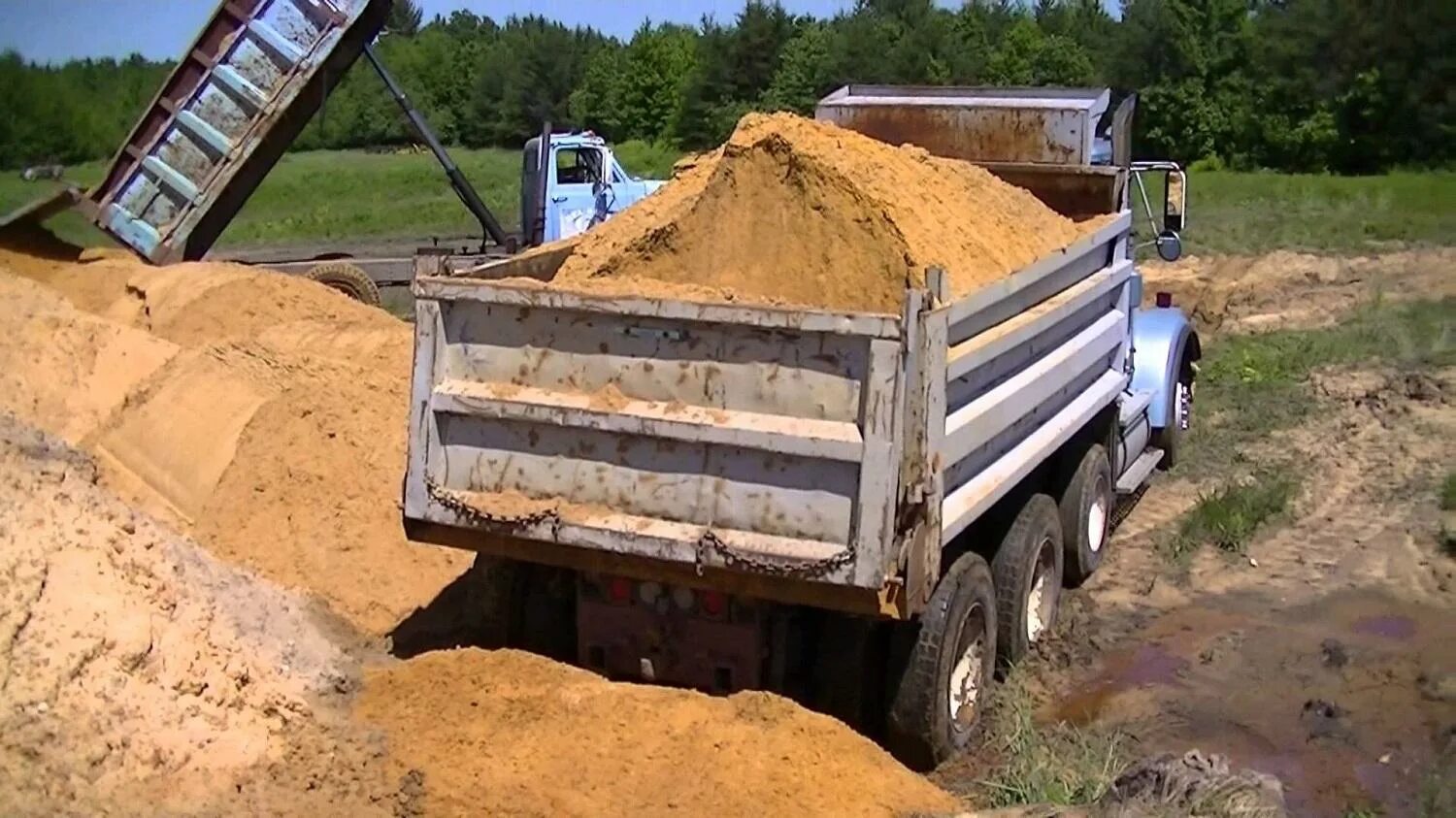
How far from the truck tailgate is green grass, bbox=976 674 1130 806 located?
1.16 metres

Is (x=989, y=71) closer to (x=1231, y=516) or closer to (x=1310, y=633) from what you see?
A: (x=1231, y=516)

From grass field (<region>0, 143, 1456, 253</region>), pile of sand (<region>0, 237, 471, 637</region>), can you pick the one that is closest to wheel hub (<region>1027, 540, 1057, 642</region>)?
pile of sand (<region>0, 237, 471, 637</region>)

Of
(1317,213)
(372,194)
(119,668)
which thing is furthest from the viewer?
(372,194)

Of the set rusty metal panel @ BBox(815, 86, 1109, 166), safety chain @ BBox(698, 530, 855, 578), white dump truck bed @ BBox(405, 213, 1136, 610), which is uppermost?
rusty metal panel @ BBox(815, 86, 1109, 166)

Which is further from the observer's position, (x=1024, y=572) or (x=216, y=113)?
(x=216, y=113)

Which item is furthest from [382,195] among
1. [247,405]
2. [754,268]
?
[754,268]

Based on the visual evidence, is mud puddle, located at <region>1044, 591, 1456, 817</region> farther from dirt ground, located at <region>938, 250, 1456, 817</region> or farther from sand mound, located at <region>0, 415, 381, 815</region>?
sand mound, located at <region>0, 415, 381, 815</region>

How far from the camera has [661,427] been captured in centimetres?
593

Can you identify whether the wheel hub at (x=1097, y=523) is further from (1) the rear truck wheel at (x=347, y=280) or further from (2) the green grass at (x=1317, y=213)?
(2) the green grass at (x=1317, y=213)

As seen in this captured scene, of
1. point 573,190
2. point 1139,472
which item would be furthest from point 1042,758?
point 573,190

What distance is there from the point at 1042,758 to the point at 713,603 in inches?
59.3

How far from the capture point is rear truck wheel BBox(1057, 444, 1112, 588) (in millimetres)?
8719

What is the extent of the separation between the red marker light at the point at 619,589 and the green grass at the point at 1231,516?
4.57 metres

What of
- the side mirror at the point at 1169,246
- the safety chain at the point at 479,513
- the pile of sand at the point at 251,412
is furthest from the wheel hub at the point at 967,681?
the side mirror at the point at 1169,246
